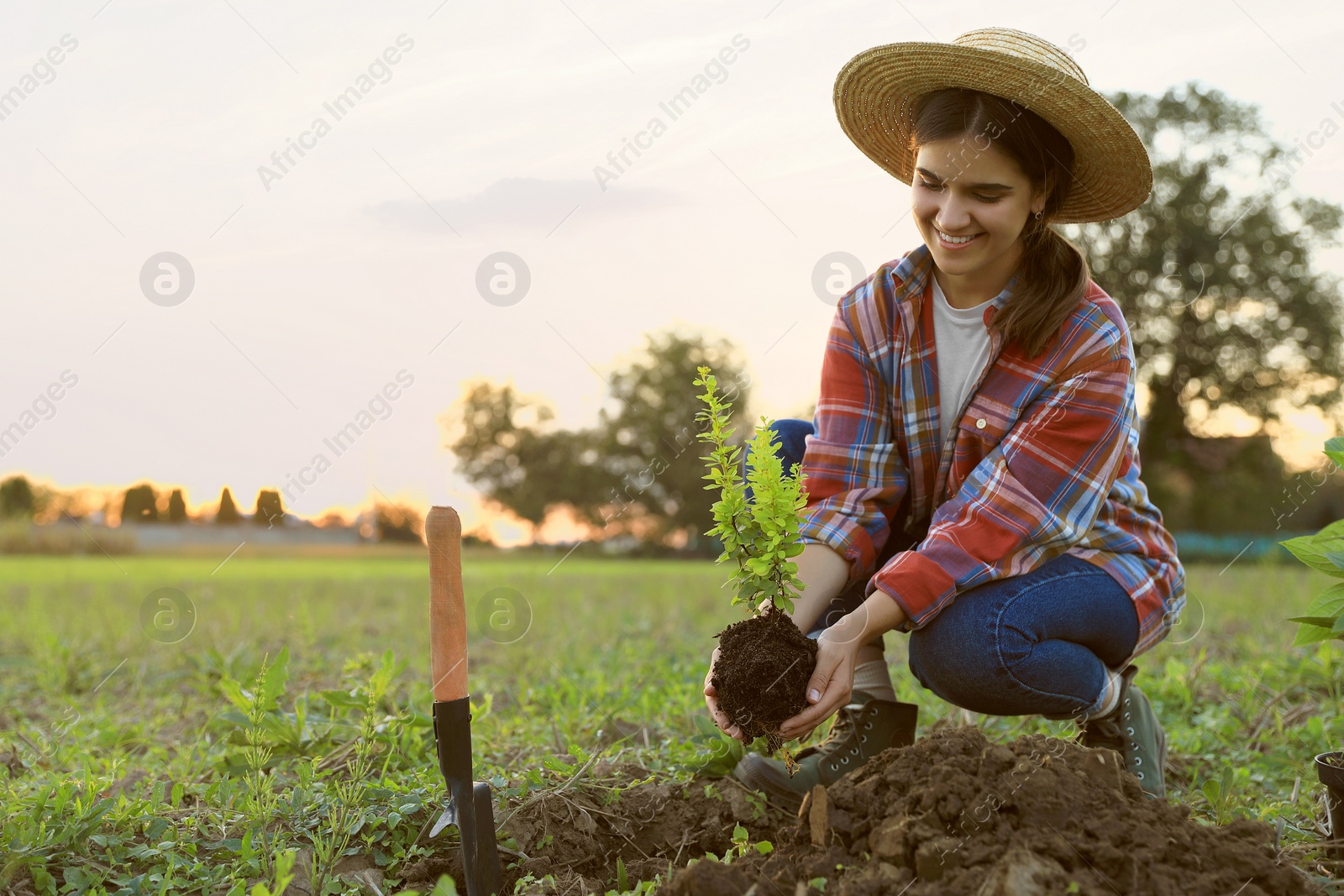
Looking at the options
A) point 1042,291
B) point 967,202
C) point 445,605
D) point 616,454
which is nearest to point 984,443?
point 1042,291

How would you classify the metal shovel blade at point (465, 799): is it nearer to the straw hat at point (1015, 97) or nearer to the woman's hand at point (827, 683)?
the woman's hand at point (827, 683)

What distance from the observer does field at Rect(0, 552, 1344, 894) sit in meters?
2.36

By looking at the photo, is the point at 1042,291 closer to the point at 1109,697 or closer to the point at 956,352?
the point at 956,352

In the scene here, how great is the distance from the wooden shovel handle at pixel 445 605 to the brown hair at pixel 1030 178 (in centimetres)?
174

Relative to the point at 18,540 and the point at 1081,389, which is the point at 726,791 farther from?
the point at 18,540

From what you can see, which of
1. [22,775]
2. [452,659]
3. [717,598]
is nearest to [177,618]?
[22,775]

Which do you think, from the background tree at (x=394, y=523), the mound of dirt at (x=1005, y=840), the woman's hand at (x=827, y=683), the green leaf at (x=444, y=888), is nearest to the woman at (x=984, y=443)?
the woman's hand at (x=827, y=683)

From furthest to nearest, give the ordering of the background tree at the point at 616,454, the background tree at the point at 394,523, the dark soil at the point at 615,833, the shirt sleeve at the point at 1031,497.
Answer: the background tree at the point at 616,454
the background tree at the point at 394,523
the shirt sleeve at the point at 1031,497
the dark soil at the point at 615,833

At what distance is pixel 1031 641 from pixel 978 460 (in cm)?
61

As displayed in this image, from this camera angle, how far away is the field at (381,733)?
2.36 metres

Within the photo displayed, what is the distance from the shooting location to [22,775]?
314cm

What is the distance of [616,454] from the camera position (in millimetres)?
24391

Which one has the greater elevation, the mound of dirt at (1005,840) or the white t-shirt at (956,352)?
the white t-shirt at (956,352)

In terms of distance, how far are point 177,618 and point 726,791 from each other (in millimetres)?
4326
